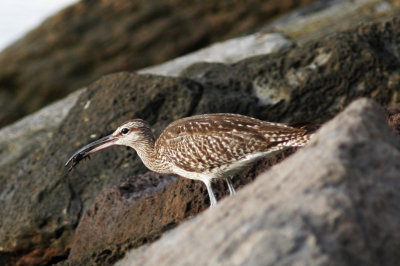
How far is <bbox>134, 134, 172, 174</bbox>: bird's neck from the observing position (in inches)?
338

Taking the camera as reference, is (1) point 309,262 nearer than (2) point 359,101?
Yes

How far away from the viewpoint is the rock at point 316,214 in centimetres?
361

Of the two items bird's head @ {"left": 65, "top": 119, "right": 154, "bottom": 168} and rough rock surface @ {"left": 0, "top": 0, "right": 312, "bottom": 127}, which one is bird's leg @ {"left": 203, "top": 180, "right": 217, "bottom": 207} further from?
rough rock surface @ {"left": 0, "top": 0, "right": 312, "bottom": 127}

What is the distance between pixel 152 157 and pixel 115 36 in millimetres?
12928

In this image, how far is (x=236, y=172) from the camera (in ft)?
26.5

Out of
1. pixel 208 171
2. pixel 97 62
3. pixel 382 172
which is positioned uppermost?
pixel 382 172

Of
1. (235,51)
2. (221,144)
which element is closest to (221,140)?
(221,144)

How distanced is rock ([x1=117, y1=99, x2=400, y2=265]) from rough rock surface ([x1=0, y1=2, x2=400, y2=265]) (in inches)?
216

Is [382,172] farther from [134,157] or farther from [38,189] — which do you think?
[38,189]

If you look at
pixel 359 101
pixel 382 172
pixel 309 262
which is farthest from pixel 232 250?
pixel 359 101

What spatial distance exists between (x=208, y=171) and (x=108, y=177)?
10.0 feet

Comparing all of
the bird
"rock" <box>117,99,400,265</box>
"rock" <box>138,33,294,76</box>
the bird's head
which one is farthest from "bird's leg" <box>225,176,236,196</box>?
"rock" <box>138,33,294,76</box>

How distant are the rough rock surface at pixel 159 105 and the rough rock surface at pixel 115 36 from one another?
9.60 meters

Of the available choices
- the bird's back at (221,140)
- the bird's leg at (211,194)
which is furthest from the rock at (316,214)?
the bird's leg at (211,194)
